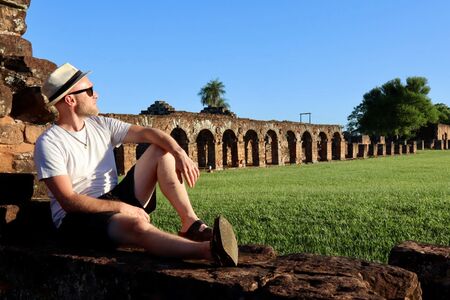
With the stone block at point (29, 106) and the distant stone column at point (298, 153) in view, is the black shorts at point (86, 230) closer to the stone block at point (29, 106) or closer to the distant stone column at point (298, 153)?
the stone block at point (29, 106)

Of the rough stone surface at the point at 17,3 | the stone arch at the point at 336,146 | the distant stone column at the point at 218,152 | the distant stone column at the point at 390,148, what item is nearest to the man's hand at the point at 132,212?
the rough stone surface at the point at 17,3

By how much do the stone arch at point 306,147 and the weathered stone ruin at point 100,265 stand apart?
29.0 metres

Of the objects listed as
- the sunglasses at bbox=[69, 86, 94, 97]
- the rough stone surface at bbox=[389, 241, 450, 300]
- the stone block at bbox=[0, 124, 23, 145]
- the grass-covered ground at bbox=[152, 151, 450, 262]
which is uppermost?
the sunglasses at bbox=[69, 86, 94, 97]

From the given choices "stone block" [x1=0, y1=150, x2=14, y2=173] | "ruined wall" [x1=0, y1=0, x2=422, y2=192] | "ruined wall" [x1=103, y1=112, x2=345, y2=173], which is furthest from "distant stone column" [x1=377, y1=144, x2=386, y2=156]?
"stone block" [x1=0, y1=150, x2=14, y2=173]

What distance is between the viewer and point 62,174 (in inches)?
102

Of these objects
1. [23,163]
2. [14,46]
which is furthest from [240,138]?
[23,163]

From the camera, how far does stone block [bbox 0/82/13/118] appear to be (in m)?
3.37

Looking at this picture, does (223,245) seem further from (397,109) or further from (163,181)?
(397,109)

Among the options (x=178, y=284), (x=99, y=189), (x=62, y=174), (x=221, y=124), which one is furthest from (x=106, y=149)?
(x=221, y=124)

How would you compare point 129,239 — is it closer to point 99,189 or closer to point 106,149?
point 99,189

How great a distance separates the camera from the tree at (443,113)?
6969 cm

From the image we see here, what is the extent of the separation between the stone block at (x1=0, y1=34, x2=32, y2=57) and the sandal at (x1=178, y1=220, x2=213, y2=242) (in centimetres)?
211

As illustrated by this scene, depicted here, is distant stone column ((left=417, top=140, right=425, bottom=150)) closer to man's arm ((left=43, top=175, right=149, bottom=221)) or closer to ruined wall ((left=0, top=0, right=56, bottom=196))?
ruined wall ((left=0, top=0, right=56, bottom=196))

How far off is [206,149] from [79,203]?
24703 millimetres
